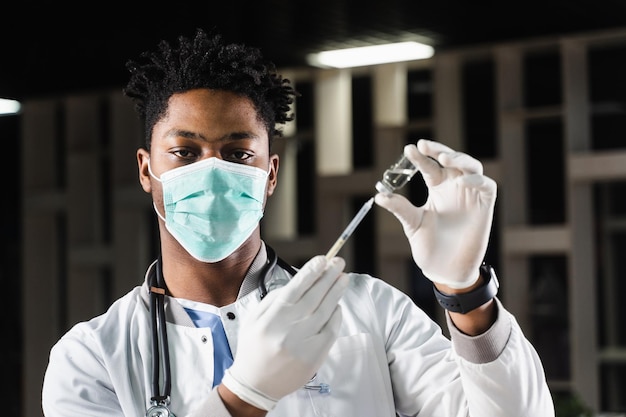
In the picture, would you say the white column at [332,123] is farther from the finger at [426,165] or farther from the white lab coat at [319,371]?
the finger at [426,165]

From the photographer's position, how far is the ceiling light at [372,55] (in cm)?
529

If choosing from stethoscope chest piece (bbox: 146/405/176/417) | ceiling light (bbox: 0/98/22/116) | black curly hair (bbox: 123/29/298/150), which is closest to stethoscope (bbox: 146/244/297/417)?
stethoscope chest piece (bbox: 146/405/176/417)

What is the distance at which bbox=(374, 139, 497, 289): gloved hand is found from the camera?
1278 millimetres

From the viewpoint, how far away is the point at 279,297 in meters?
1.29

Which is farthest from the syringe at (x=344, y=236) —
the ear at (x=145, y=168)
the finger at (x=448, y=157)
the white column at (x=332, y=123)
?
the white column at (x=332, y=123)

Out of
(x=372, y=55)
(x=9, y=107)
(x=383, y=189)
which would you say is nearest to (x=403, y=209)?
(x=383, y=189)

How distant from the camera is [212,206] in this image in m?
1.58

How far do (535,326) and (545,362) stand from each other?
0.62 ft

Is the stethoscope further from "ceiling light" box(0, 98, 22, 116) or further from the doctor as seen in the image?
"ceiling light" box(0, 98, 22, 116)

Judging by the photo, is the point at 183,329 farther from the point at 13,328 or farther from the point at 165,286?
the point at 13,328

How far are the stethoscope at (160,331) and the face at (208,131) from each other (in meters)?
0.17

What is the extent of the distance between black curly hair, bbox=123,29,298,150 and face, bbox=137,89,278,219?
2cm

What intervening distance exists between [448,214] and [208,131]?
414mm

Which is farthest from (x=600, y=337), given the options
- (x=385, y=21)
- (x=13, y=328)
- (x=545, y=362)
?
(x=13, y=328)
